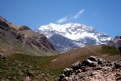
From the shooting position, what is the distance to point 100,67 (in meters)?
26.7

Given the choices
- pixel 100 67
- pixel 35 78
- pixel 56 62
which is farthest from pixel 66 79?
pixel 56 62

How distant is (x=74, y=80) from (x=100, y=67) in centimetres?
276

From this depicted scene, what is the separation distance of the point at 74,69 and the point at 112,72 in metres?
7.15

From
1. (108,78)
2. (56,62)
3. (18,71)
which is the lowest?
(108,78)

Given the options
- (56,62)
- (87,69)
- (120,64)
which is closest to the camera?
(120,64)

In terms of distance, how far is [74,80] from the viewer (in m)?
25.8

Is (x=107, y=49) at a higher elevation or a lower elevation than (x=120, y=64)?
A: higher

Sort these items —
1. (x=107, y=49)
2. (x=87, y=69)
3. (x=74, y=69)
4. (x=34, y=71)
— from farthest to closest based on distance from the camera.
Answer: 1. (x=107, y=49)
2. (x=34, y=71)
3. (x=74, y=69)
4. (x=87, y=69)

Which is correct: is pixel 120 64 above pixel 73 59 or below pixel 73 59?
below

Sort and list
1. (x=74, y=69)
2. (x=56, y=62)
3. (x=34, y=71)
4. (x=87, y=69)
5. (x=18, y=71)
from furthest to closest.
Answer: (x=56, y=62)
(x=34, y=71)
(x=18, y=71)
(x=74, y=69)
(x=87, y=69)

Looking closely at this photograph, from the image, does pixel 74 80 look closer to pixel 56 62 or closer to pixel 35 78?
pixel 35 78

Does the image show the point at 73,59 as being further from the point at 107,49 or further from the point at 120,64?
the point at 120,64

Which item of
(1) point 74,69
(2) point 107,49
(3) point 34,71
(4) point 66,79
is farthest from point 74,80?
(2) point 107,49

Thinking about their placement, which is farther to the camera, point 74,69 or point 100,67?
point 74,69
